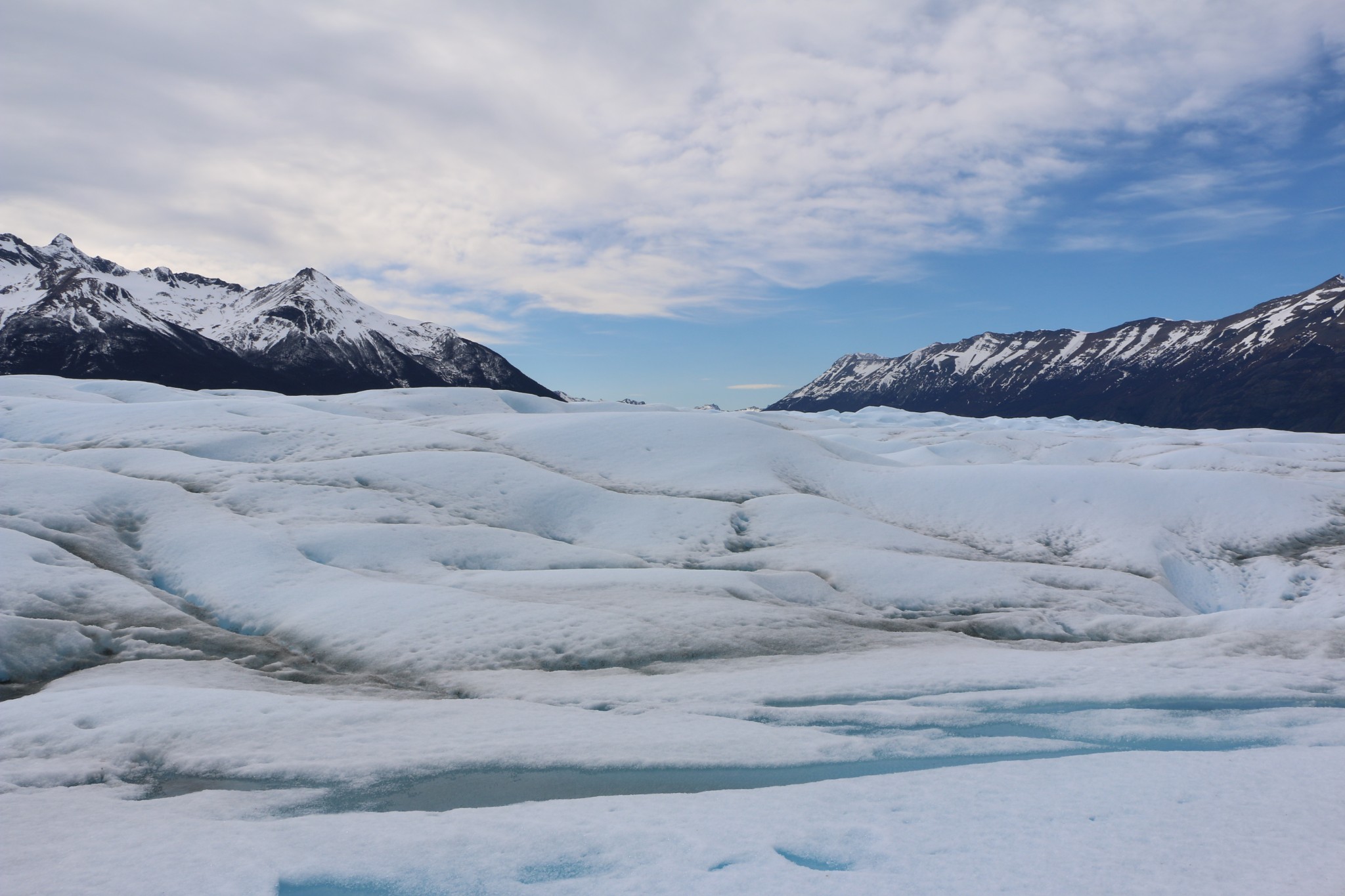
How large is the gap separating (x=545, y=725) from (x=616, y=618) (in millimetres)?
3412

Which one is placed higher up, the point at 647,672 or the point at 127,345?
the point at 127,345

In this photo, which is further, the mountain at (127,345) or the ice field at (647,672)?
the mountain at (127,345)

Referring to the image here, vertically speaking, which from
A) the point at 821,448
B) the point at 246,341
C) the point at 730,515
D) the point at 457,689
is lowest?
the point at 457,689

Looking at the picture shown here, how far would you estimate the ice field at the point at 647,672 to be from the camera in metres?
4.87

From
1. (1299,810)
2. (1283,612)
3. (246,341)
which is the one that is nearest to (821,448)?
(1283,612)

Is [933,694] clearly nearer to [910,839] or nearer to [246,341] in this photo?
[910,839]

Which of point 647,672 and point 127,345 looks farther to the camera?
point 127,345

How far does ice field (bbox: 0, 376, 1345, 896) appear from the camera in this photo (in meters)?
4.87

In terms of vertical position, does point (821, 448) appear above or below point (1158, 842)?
above

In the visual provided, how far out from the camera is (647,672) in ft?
31.4

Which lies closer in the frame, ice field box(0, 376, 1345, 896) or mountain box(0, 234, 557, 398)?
ice field box(0, 376, 1345, 896)

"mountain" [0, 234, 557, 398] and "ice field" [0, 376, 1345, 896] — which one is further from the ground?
"mountain" [0, 234, 557, 398]

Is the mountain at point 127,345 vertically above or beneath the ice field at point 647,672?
above

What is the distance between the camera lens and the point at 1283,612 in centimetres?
1192
